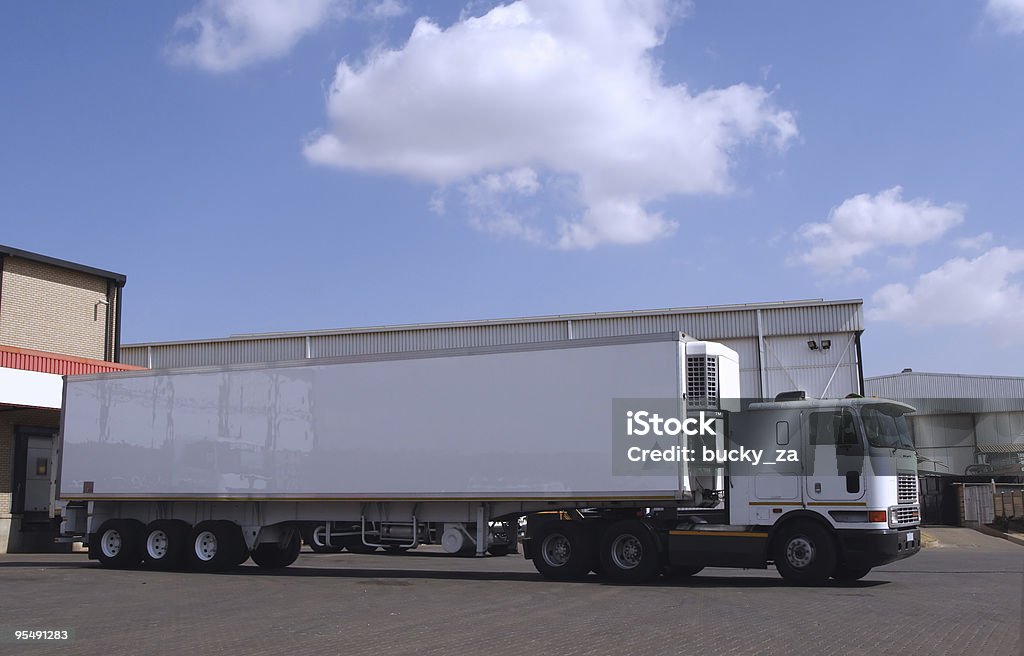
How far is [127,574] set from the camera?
19.2m

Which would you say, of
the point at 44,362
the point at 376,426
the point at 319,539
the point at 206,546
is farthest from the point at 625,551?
the point at 44,362

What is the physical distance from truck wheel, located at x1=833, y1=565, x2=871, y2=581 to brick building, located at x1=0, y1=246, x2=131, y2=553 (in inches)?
800

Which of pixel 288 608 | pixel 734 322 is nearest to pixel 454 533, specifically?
pixel 288 608

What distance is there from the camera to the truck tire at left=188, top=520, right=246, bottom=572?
1944 cm

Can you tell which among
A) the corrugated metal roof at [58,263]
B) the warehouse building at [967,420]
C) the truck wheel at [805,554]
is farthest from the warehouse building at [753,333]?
the truck wheel at [805,554]

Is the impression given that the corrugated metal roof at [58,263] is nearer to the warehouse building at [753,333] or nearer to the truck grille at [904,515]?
the warehouse building at [753,333]

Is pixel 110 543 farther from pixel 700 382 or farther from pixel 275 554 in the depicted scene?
pixel 700 382

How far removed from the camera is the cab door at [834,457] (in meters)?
15.8

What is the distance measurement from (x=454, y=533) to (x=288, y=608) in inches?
204

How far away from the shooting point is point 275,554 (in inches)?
810

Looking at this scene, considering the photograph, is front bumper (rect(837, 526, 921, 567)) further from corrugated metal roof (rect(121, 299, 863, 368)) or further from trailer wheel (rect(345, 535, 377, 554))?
corrugated metal roof (rect(121, 299, 863, 368))

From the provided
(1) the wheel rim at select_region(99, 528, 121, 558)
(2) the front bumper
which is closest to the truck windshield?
(2) the front bumper

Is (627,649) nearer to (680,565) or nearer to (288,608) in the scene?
(288,608)

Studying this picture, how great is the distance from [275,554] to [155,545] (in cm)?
232
